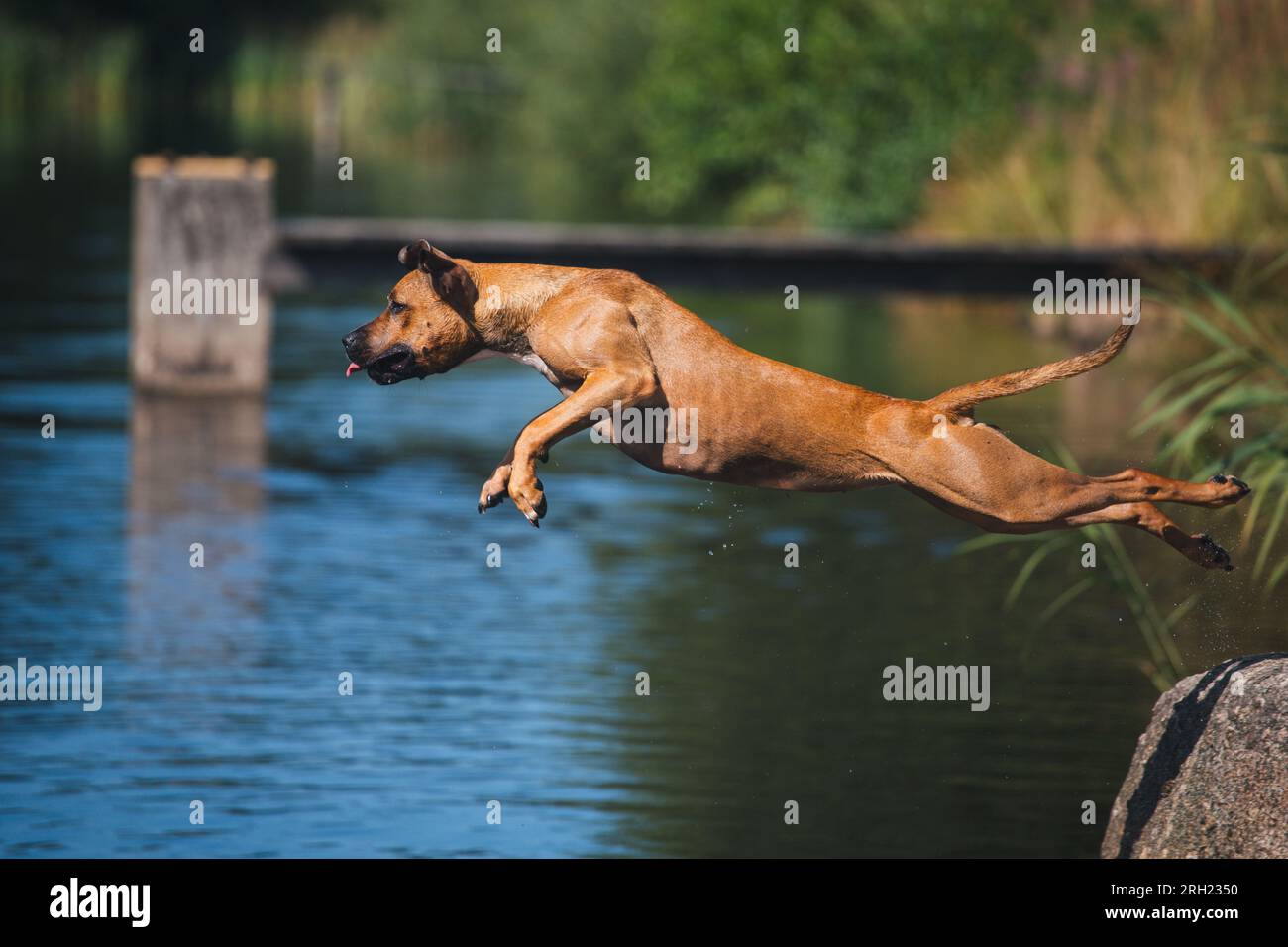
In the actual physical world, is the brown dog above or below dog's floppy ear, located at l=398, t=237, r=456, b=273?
below

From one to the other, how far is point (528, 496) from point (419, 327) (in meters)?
0.85

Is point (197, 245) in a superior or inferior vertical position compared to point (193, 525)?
superior

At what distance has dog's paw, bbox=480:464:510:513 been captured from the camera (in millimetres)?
8203

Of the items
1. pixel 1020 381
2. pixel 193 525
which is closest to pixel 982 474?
pixel 1020 381

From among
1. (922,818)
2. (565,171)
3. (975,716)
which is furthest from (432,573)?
(565,171)

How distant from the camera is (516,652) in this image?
17.5 m

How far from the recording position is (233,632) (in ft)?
58.6

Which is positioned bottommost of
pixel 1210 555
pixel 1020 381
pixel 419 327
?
pixel 1210 555

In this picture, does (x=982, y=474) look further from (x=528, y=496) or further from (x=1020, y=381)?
(x=528, y=496)

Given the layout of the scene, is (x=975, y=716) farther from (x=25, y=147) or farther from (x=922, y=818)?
(x=25, y=147)

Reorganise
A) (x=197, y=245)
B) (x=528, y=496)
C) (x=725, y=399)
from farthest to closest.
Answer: (x=197, y=245)
(x=725, y=399)
(x=528, y=496)

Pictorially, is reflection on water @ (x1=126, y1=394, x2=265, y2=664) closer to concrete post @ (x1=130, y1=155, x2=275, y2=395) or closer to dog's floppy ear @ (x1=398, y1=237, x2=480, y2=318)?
concrete post @ (x1=130, y1=155, x2=275, y2=395)

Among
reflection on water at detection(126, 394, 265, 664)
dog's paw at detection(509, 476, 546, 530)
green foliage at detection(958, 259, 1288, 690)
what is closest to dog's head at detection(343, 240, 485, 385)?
dog's paw at detection(509, 476, 546, 530)
